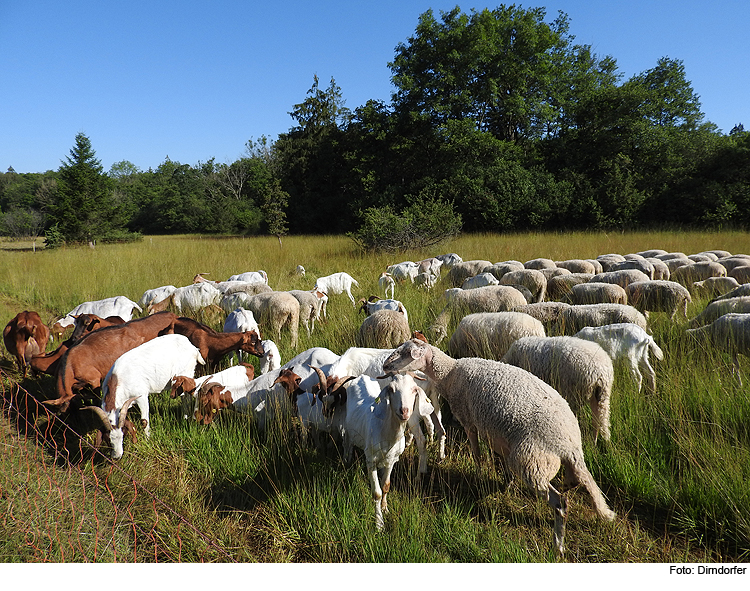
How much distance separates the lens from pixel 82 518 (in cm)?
350

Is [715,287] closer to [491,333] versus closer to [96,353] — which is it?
[491,333]

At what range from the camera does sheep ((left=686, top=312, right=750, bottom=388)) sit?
526 centimetres

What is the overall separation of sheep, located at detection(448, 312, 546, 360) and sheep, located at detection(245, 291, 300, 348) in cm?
305

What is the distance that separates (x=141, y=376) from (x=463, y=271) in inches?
369

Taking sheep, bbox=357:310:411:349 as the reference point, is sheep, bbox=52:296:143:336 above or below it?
above

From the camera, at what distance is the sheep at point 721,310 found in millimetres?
6453

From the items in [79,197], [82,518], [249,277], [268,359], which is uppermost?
[79,197]

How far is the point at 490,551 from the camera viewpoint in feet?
9.73

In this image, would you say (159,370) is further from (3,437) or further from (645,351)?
(645,351)

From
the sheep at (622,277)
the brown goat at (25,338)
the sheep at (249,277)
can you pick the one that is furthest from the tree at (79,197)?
the sheep at (622,277)

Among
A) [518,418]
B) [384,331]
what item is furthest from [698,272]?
[518,418]

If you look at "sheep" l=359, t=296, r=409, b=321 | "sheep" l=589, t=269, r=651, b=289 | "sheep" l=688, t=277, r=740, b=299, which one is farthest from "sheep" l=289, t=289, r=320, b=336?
"sheep" l=688, t=277, r=740, b=299

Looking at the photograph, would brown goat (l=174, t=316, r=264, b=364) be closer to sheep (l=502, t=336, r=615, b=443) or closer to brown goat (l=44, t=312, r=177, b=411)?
brown goat (l=44, t=312, r=177, b=411)

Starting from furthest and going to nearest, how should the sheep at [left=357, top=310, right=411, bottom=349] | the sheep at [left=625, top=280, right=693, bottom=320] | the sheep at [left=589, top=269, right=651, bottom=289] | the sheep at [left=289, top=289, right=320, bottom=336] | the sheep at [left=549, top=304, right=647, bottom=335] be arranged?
the sheep at [left=589, top=269, right=651, bottom=289], the sheep at [left=289, top=289, right=320, bottom=336], the sheep at [left=625, top=280, right=693, bottom=320], the sheep at [left=357, top=310, right=411, bottom=349], the sheep at [left=549, top=304, right=647, bottom=335]
